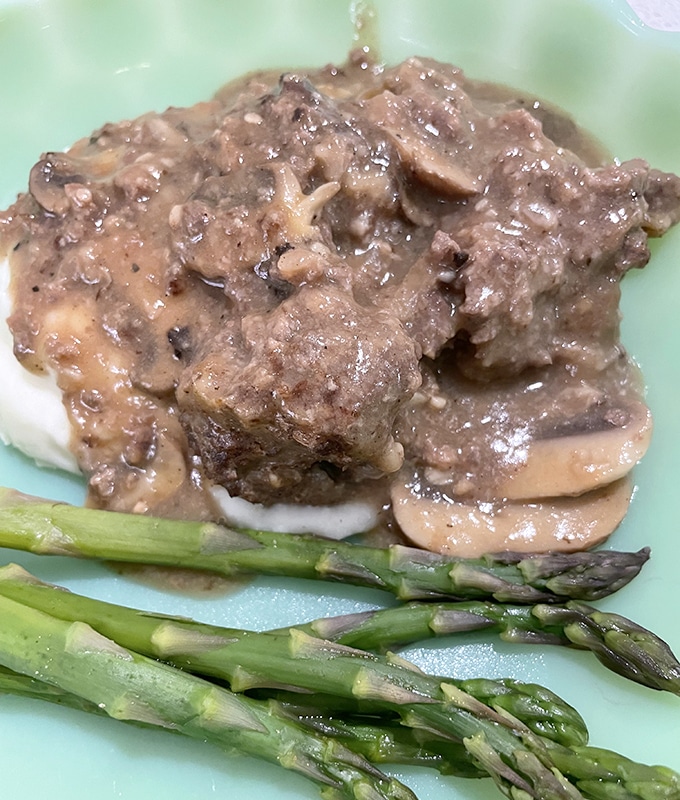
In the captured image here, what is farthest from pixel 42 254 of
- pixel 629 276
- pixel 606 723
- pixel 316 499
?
pixel 606 723

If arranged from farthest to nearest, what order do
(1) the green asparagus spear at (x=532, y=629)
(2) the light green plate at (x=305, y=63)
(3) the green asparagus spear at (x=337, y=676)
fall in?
(2) the light green plate at (x=305, y=63) < (1) the green asparagus spear at (x=532, y=629) < (3) the green asparagus spear at (x=337, y=676)

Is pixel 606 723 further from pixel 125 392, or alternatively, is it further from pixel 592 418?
pixel 125 392

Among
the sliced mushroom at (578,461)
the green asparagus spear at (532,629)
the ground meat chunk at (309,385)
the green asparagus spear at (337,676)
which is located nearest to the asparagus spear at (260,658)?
the green asparagus spear at (337,676)

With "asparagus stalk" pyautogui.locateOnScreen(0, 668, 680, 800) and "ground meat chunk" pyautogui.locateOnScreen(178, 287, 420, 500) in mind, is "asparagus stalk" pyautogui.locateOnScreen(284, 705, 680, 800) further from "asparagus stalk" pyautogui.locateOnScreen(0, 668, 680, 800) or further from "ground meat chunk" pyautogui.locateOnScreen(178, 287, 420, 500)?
"ground meat chunk" pyautogui.locateOnScreen(178, 287, 420, 500)

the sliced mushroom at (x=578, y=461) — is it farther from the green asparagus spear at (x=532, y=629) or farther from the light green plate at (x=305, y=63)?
the green asparagus spear at (x=532, y=629)

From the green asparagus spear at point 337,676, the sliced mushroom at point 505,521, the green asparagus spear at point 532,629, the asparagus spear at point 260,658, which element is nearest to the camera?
the green asparagus spear at point 337,676

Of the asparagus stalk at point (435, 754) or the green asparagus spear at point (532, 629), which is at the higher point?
the green asparagus spear at point (532, 629)

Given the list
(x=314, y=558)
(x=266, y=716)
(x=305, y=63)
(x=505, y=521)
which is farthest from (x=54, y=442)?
(x=305, y=63)

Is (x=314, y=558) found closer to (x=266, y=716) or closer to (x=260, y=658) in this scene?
(x=260, y=658)
